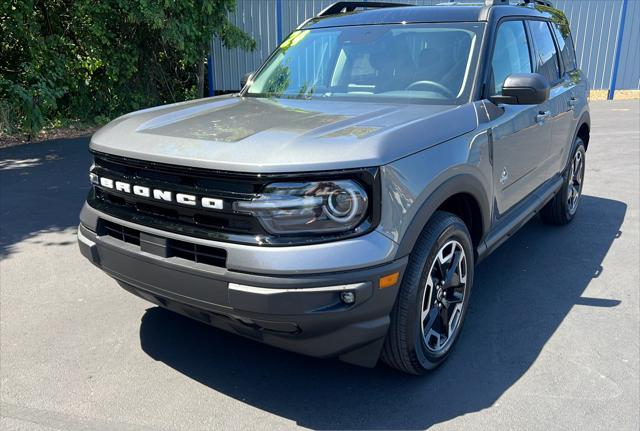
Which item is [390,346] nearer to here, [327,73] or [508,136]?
[508,136]

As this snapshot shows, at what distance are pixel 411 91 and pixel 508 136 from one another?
71 centimetres

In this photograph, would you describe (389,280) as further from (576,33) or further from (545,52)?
(576,33)

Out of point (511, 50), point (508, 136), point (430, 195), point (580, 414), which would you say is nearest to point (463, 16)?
point (511, 50)

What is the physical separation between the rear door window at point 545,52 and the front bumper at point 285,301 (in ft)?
9.30

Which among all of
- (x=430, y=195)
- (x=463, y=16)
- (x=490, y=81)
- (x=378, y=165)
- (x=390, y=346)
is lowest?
(x=390, y=346)

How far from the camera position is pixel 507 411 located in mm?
2693

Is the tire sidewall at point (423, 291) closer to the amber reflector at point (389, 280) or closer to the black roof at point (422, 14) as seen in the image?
the amber reflector at point (389, 280)

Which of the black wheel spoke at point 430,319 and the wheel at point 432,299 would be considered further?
the black wheel spoke at point 430,319

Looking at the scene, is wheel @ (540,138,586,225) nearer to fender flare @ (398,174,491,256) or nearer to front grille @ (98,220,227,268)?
fender flare @ (398,174,491,256)

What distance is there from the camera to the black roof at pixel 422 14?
3598 millimetres

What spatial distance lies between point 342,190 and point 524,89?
1.51 m

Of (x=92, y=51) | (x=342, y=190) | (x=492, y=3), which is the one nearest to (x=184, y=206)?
(x=342, y=190)

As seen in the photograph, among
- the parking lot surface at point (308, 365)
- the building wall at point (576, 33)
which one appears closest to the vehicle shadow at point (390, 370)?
the parking lot surface at point (308, 365)

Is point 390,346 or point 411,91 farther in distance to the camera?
point 411,91
